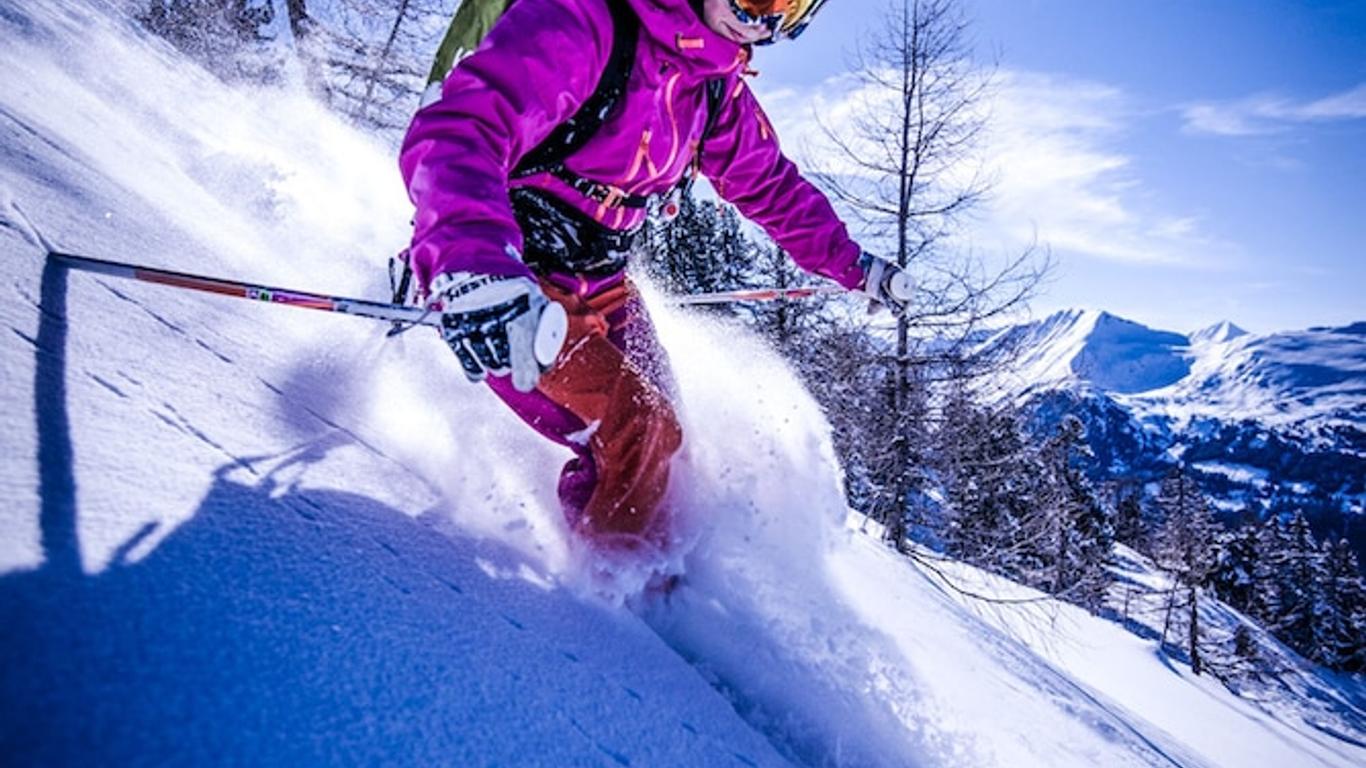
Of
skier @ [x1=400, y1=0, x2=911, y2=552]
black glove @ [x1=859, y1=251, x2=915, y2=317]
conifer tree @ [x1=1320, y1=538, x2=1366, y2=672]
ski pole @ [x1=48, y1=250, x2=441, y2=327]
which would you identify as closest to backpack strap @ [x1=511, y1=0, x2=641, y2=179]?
skier @ [x1=400, y1=0, x2=911, y2=552]

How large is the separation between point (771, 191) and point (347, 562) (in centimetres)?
285

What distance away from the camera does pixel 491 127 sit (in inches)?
61.6

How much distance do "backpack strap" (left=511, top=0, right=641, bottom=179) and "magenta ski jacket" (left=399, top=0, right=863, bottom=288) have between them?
0.03 metres

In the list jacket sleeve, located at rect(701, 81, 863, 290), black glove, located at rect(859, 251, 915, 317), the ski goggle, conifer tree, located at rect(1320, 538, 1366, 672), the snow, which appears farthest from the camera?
the snow

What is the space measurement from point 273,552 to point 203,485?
9.9 inches

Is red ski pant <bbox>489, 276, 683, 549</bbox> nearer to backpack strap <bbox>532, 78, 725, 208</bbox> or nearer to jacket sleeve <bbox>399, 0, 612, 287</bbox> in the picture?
backpack strap <bbox>532, 78, 725, 208</bbox>

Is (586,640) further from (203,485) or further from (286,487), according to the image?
(203,485)

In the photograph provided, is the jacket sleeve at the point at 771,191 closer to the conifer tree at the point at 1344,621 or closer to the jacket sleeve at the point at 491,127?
the jacket sleeve at the point at 491,127

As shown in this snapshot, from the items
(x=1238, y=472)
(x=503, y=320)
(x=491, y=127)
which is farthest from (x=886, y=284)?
(x=1238, y=472)

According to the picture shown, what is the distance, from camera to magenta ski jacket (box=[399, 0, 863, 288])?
56.6 inches

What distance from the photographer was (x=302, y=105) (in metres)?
8.87

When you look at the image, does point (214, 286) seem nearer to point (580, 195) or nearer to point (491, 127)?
point (491, 127)

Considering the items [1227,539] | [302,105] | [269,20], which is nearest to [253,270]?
[302,105]

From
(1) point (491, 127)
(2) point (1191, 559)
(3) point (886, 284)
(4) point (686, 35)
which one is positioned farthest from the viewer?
(2) point (1191, 559)
